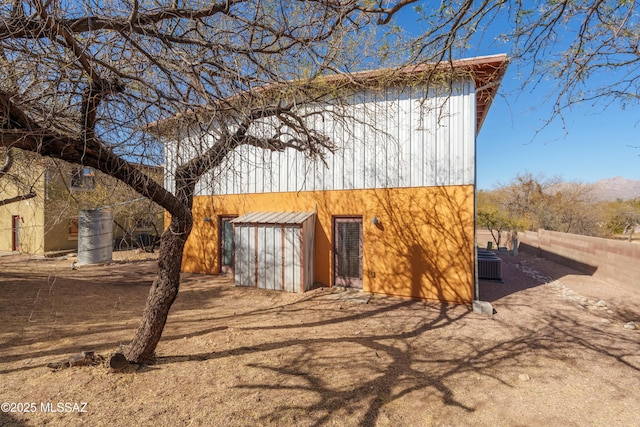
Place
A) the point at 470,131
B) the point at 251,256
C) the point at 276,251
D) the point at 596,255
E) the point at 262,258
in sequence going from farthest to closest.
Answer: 1. the point at 596,255
2. the point at 251,256
3. the point at 262,258
4. the point at 276,251
5. the point at 470,131

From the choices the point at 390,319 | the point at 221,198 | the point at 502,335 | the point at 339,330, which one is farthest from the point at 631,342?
the point at 221,198

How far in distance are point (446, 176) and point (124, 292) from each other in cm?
908

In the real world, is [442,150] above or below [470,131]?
below

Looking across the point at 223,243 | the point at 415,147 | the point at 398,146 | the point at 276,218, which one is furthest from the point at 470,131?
the point at 223,243

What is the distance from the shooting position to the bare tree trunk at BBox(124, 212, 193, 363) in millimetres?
3510

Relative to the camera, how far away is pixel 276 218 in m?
7.91

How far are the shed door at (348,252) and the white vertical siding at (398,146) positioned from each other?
3.59ft

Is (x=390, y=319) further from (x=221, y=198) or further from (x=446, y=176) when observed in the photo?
(x=221, y=198)

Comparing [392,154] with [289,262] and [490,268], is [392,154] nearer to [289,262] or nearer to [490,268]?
[289,262]

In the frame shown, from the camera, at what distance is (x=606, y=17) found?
2.85m

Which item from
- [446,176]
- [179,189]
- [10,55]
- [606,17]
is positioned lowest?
[179,189]

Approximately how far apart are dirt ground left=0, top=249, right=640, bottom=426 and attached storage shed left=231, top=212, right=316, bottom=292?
70cm

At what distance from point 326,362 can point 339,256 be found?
4.19 m
